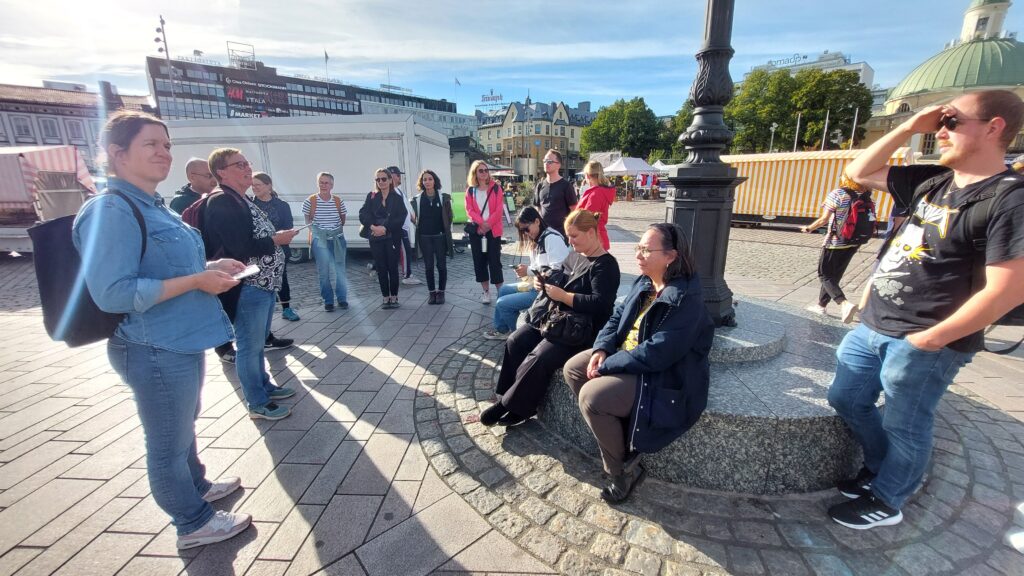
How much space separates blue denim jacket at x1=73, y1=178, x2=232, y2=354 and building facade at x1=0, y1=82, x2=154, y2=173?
1999 inches

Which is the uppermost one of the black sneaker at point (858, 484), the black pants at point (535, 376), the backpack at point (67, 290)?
the backpack at point (67, 290)

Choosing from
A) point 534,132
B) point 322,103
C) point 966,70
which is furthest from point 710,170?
point 322,103

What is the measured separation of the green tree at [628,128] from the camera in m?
52.0

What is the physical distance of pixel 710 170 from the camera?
3.12 meters

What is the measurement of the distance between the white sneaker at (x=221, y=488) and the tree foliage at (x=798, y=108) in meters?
43.7

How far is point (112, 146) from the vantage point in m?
1.75

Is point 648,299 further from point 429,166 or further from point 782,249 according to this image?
point 782,249

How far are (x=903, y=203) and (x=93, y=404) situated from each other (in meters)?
5.72

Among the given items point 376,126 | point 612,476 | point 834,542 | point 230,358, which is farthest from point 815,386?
point 376,126

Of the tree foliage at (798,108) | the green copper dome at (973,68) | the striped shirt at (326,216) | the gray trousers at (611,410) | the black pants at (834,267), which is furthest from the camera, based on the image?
the green copper dome at (973,68)

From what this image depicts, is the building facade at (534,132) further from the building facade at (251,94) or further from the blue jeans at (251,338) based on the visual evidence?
the blue jeans at (251,338)

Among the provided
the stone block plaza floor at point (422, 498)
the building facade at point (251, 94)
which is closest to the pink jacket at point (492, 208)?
the stone block plaza floor at point (422, 498)

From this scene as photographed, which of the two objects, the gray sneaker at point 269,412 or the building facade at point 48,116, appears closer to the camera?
the gray sneaker at point 269,412

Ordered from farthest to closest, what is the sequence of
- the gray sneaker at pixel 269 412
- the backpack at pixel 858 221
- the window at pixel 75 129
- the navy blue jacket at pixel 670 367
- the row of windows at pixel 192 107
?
the row of windows at pixel 192 107, the window at pixel 75 129, the backpack at pixel 858 221, the gray sneaker at pixel 269 412, the navy blue jacket at pixel 670 367
